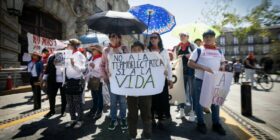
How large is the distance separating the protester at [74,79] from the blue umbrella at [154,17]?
1.69 meters

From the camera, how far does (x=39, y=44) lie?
1015 centimetres

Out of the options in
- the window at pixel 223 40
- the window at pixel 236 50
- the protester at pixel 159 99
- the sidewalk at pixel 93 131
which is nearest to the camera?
the sidewalk at pixel 93 131

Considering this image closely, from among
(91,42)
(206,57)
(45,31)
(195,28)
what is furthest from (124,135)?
(45,31)

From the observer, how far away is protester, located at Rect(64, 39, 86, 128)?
453 centimetres

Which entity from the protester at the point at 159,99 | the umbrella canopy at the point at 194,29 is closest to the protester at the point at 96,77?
the protester at the point at 159,99

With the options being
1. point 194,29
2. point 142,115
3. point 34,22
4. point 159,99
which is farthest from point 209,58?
point 34,22

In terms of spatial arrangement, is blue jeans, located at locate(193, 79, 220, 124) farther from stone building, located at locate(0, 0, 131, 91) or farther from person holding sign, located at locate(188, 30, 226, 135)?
stone building, located at locate(0, 0, 131, 91)

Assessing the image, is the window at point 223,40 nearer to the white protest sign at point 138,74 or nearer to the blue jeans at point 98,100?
the blue jeans at point 98,100

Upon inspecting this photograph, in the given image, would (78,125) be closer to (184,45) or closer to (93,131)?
(93,131)

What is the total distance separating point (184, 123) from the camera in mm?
4891

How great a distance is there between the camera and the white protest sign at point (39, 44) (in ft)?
31.7

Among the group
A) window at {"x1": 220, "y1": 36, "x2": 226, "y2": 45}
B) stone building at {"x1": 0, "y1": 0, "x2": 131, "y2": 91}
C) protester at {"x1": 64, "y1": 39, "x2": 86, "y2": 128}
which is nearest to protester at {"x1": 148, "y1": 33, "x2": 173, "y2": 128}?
protester at {"x1": 64, "y1": 39, "x2": 86, "y2": 128}

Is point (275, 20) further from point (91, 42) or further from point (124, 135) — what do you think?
point (124, 135)

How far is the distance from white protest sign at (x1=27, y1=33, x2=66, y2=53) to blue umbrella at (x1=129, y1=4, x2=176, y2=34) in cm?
589
